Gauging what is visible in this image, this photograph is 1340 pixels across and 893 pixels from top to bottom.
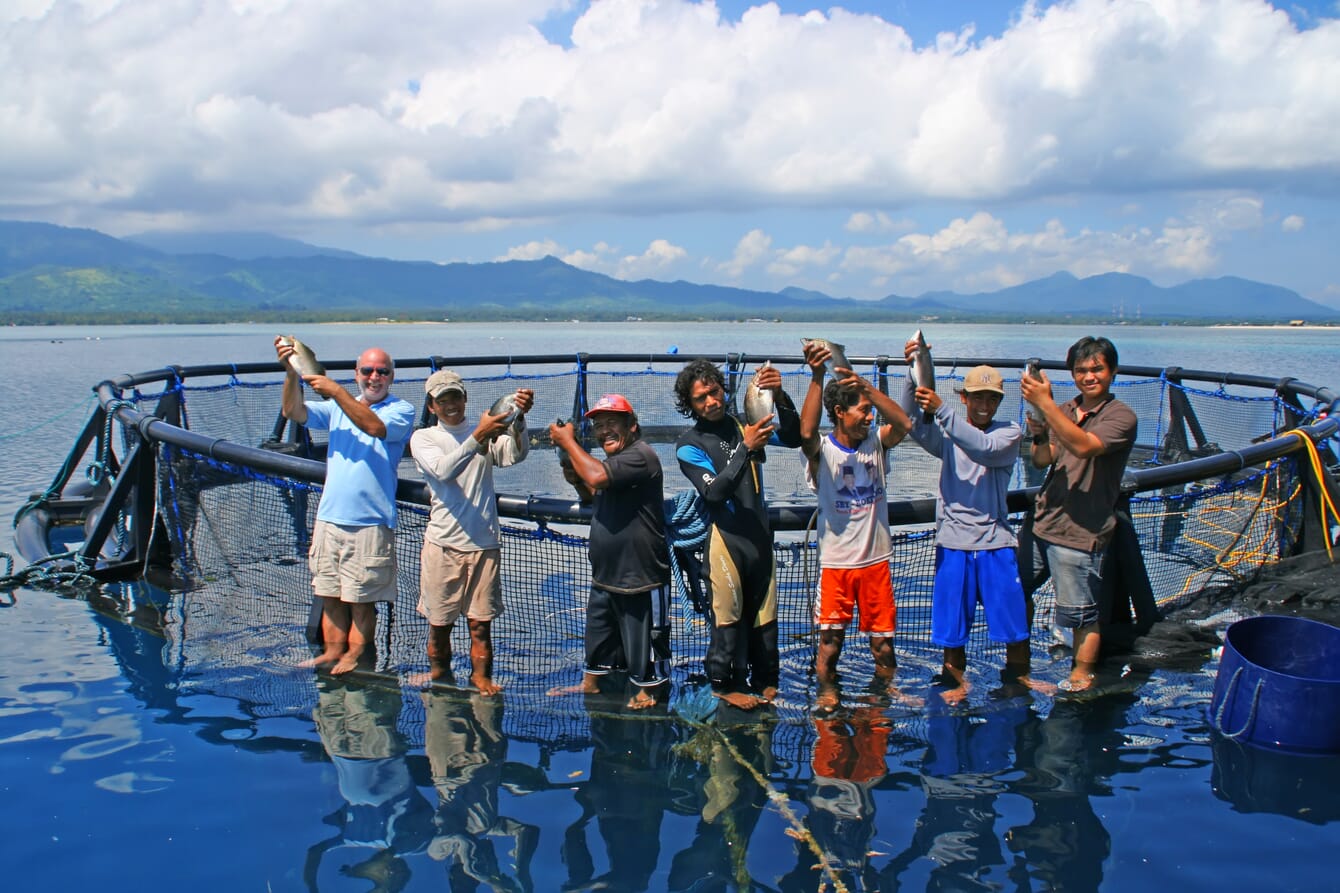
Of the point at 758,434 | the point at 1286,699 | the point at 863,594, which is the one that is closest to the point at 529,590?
the point at 863,594

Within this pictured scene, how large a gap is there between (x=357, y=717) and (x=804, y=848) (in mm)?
2389

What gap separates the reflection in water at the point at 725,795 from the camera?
3434 millimetres

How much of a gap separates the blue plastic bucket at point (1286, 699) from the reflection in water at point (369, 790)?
3619 millimetres

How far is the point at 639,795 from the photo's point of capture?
401 cm

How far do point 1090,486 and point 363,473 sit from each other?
3741 millimetres

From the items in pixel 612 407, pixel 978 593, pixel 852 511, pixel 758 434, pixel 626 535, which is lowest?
pixel 978 593

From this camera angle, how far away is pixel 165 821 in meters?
3.86

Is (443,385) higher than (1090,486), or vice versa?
(443,385)

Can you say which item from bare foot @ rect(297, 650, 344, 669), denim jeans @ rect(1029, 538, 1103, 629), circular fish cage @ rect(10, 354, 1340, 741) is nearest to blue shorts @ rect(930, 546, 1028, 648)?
denim jeans @ rect(1029, 538, 1103, 629)

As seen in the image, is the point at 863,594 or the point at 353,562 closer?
the point at 863,594

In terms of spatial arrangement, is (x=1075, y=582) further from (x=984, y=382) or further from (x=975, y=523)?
(x=984, y=382)

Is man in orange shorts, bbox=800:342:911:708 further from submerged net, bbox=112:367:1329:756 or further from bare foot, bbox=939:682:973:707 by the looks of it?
bare foot, bbox=939:682:973:707

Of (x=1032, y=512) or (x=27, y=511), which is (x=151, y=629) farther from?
(x=1032, y=512)

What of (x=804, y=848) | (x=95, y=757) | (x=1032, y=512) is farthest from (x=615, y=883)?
(x=1032, y=512)
